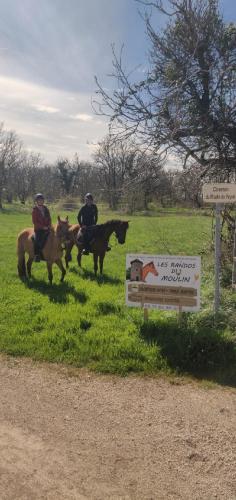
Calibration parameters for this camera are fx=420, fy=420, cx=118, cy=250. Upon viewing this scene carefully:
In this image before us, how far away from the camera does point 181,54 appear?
30.2 feet

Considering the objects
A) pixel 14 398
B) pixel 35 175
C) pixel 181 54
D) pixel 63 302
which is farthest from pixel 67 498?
pixel 35 175

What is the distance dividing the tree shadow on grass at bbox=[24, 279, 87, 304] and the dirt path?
3.48m

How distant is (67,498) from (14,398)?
6.85ft

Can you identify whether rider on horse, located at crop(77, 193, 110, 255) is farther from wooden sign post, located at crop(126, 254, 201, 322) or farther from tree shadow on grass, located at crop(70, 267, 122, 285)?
wooden sign post, located at crop(126, 254, 201, 322)

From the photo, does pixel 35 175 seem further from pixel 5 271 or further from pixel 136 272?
pixel 136 272

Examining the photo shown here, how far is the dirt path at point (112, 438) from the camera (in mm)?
3672

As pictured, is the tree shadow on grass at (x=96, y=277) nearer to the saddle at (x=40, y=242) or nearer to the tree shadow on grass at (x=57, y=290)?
the tree shadow on grass at (x=57, y=290)

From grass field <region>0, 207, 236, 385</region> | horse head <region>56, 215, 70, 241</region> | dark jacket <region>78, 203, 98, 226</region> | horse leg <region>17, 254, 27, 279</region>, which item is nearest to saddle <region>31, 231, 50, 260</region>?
horse head <region>56, 215, 70, 241</region>

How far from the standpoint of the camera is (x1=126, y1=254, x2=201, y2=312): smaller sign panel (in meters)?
7.09

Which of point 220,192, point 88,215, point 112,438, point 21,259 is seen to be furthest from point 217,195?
point 21,259

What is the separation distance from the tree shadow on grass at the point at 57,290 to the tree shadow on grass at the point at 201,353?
10.2ft

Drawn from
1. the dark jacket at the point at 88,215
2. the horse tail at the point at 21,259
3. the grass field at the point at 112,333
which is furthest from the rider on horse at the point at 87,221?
the grass field at the point at 112,333

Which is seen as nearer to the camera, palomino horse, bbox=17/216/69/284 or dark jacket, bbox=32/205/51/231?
A: dark jacket, bbox=32/205/51/231

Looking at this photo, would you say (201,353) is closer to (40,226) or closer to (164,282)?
(164,282)
